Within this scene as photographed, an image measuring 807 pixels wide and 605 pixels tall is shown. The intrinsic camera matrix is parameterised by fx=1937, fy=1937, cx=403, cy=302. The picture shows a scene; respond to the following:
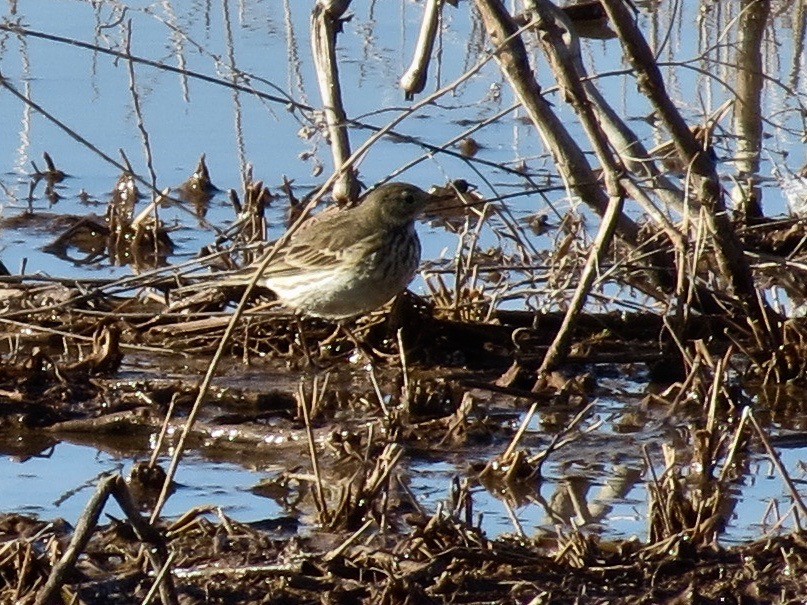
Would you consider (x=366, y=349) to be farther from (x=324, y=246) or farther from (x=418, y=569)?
(x=418, y=569)

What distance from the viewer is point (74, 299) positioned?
7812 mm

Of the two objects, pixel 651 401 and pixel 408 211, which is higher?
pixel 408 211

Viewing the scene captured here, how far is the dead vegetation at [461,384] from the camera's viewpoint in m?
5.30

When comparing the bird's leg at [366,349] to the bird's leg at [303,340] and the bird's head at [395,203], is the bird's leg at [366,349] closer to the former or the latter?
the bird's leg at [303,340]

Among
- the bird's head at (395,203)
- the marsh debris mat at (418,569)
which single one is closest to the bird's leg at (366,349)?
the bird's head at (395,203)

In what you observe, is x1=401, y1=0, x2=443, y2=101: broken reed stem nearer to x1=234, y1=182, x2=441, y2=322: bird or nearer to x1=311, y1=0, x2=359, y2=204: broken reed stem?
x1=311, y1=0, x2=359, y2=204: broken reed stem

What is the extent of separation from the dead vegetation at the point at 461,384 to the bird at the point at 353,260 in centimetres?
13

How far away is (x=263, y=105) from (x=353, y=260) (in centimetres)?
438

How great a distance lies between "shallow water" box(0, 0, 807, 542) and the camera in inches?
404

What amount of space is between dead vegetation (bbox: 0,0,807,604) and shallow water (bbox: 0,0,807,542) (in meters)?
0.34

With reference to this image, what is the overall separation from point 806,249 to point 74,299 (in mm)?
3293

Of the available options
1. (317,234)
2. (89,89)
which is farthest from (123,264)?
(89,89)

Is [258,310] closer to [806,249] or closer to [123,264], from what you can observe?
[123,264]

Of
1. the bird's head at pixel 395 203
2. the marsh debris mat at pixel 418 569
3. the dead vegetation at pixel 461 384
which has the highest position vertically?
the bird's head at pixel 395 203
